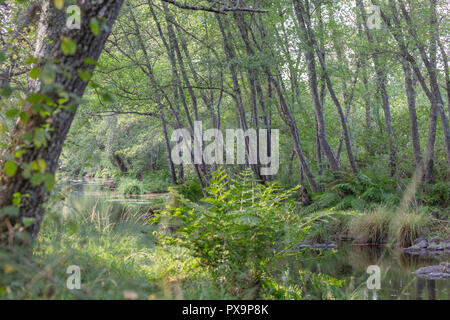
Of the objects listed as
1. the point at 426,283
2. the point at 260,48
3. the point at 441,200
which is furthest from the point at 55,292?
the point at 441,200

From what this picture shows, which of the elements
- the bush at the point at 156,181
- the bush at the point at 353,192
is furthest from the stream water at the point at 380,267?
the bush at the point at 156,181

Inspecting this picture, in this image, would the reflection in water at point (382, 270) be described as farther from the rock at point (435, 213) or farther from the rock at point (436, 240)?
the rock at point (435, 213)

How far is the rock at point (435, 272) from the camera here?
226 inches

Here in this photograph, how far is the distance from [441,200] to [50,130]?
34.4ft

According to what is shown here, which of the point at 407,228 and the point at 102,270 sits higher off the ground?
the point at 102,270

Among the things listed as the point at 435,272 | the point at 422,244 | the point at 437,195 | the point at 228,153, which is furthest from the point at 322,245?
the point at 228,153

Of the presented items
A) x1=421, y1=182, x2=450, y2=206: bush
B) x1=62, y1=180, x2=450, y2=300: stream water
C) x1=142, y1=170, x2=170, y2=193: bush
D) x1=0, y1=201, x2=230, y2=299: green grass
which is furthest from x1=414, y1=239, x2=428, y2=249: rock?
x1=142, y1=170, x2=170, y2=193: bush

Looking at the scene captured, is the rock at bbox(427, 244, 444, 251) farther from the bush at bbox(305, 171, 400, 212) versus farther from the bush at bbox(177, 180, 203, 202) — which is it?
the bush at bbox(177, 180, 203, 202)

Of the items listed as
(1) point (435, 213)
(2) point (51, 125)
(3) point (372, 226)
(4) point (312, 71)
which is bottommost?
(3) point (372, 226)

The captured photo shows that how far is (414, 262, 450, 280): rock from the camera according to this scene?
18.8 feet

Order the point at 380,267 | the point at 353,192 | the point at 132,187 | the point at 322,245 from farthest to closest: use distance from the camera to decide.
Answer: the point at 132,187 < the point at 353,192 < the point at 322,245 < the point at 380,267

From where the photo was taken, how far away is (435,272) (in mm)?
5918

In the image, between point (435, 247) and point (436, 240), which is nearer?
point (435, 247)

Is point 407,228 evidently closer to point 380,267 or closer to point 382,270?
point 380,267
